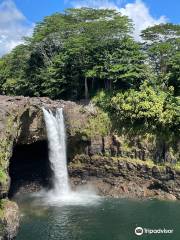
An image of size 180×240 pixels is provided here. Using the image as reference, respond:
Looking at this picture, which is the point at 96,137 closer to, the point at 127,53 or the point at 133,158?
the point at 133,158

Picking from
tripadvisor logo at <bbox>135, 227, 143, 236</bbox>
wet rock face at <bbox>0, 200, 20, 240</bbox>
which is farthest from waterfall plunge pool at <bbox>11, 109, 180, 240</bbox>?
wet rock face at <bbox>0, 200, 20, 240</bbox>

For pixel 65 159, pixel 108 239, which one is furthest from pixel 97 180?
pixel 108 239

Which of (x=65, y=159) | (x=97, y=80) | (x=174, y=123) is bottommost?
(x=65, y=159)

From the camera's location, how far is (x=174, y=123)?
137 feet

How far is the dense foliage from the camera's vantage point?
42781mm

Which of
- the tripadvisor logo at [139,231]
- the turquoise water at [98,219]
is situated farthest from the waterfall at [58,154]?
the tripadvisor logo at [139,231]

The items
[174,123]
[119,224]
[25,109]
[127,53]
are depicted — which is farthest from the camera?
[127,53]

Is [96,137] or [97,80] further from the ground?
[97,80]

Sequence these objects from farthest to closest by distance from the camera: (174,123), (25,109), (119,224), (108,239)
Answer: (174,123)
(25,109)
(119,224)
(108,239)

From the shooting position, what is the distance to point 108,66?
45531mm

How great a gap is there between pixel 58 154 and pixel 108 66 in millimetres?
9685

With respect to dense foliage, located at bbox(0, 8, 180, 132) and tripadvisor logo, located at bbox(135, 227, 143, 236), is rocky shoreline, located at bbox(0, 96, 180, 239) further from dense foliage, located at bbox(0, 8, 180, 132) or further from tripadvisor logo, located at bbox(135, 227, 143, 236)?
tripadvisor logo, located at bbox(135, 227, 143, 236)

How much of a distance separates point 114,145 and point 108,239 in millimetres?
13211

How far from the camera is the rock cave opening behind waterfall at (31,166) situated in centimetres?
4362
